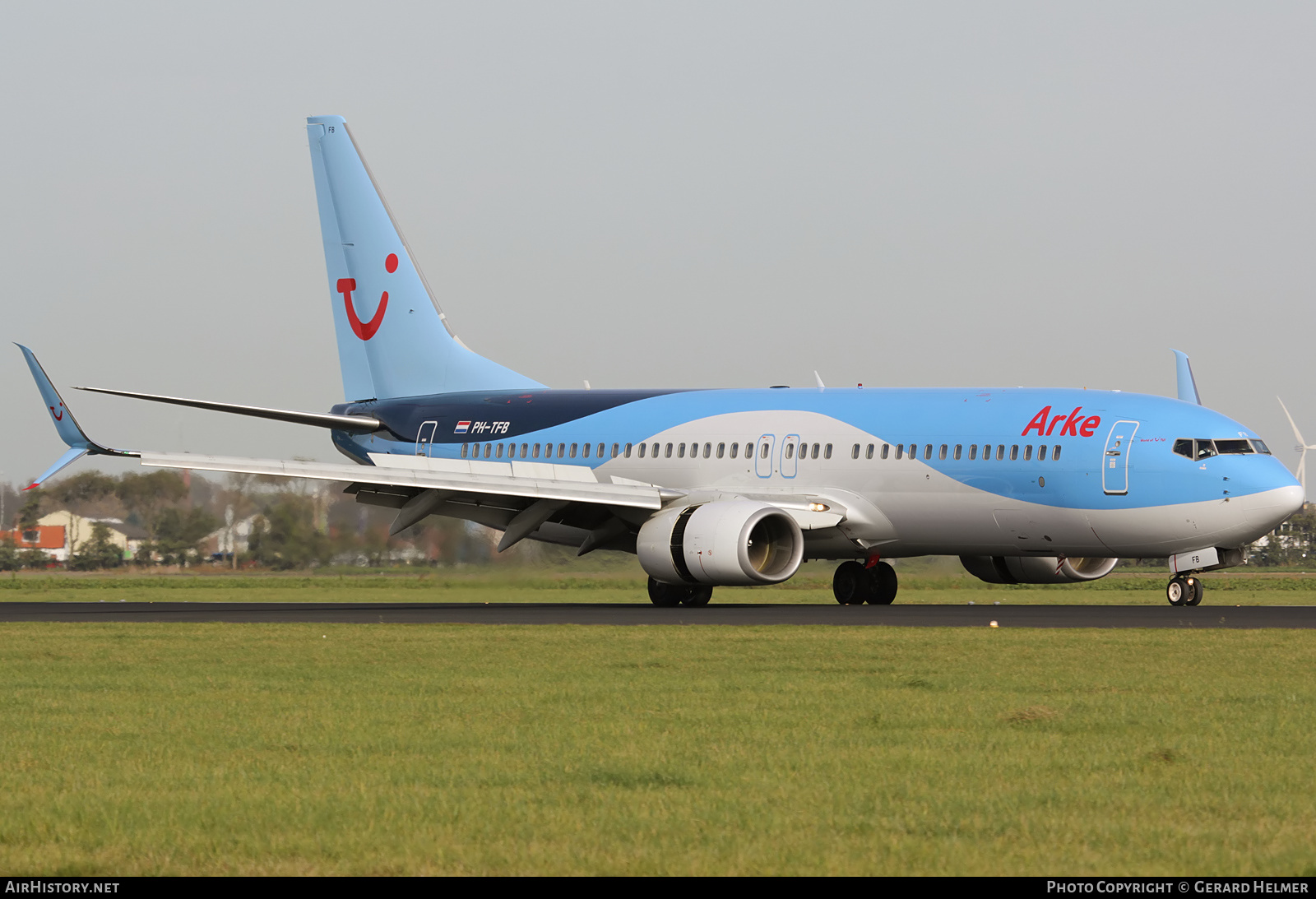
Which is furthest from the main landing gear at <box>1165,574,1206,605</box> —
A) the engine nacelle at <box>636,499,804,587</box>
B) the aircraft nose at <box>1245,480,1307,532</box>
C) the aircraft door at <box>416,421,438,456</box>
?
the aircraft door at <box>416,421,438,456</box>

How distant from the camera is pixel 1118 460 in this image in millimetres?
29578

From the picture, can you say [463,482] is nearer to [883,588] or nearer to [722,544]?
[722,544]

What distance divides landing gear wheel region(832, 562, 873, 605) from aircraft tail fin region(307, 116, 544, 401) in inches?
375

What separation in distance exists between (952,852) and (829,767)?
2.61 metres

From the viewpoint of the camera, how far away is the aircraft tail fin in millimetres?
40562

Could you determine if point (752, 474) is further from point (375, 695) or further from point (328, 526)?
point (375, 695)

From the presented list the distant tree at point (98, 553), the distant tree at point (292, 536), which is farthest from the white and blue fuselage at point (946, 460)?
the distant tree at point (98, 553)

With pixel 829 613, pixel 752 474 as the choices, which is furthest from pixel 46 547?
pixel 829 613

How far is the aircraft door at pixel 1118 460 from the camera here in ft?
96.7

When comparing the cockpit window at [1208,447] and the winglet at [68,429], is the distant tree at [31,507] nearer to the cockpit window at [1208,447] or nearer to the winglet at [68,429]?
the winglet at [68,429]

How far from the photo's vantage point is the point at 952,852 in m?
7.84

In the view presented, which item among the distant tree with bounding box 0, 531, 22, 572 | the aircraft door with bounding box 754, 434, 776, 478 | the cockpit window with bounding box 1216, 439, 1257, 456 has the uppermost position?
the cockpit window with bounding box 1216, 439, 1257, 456

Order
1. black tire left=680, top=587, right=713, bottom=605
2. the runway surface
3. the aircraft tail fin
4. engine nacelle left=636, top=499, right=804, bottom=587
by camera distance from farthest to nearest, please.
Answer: the aircraft tail fin, black tire left=680, top=587, right=713, bottom=605, engine nacelle left=636, top=499, right=804, bottom=587, the runway surface

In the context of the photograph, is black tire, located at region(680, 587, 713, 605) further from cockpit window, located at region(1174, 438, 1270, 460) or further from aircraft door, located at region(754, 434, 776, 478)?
cockpit window, located at region(1174, 438, 1270, 460)
